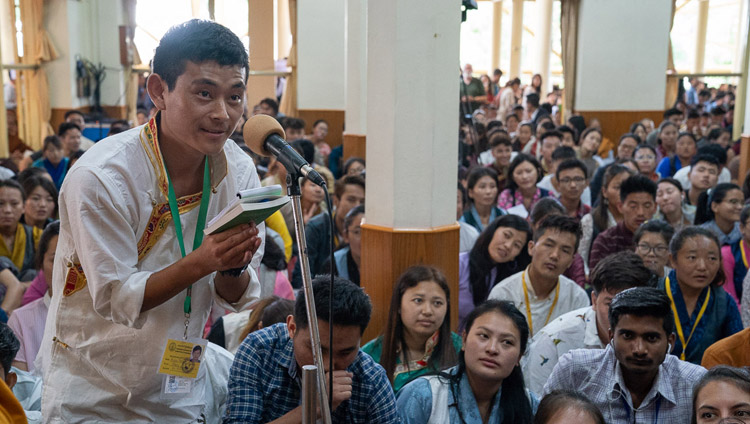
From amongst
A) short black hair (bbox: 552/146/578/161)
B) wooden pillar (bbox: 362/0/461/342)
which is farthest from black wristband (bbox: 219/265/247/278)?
short black hair (bbox: 552/146/578/161)

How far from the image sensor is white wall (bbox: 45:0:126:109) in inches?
435

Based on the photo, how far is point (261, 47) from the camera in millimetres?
9469

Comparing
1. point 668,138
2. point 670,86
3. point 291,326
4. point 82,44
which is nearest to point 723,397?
point 291,326

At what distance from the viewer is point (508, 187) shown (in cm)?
596

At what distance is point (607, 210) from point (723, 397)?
10.6 feet

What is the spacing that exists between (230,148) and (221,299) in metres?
0.31

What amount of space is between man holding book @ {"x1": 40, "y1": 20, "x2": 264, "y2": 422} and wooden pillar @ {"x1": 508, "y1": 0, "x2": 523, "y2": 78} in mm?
17357

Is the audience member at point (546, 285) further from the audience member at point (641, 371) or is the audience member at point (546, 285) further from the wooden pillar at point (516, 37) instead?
the wooden pillar at point (516, 37)

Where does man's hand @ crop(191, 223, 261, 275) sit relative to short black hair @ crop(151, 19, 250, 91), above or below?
below

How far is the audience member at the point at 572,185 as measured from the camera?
212 inches

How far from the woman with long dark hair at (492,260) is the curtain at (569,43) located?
8.24 meters

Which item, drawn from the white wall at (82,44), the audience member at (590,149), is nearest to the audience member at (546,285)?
the audience member at (590,149)

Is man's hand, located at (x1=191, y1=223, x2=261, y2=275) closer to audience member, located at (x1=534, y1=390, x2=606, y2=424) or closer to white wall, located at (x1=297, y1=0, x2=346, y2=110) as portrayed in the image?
audience member, located at (x1=534, y1=390, x2=606, y2=424)

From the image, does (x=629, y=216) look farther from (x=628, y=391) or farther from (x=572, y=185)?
(x=628, y=391)
